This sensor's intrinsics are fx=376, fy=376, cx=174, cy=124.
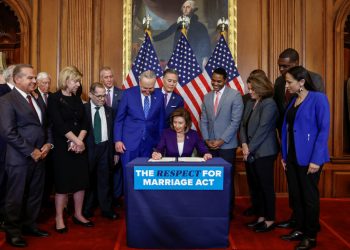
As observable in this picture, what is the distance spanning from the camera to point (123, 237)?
389 centimetres

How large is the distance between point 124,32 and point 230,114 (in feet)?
8.20

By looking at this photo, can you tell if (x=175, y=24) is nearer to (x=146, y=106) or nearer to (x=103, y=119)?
(x=146, y=106)

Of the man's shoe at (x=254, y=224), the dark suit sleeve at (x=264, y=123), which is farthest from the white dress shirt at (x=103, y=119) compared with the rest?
the man's shoe at (x=254, y=224)

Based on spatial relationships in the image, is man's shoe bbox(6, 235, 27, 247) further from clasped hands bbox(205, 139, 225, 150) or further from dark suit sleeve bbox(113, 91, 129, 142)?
Answer: clasped hands bbox(205, 139, 225, 150)

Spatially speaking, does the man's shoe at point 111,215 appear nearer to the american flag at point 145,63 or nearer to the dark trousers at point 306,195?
the american flag at point 145,63

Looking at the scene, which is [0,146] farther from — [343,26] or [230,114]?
[343,26]

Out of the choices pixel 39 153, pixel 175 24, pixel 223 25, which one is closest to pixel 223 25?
pixel 223 25

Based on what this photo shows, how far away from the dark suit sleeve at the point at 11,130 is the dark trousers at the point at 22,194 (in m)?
0.18

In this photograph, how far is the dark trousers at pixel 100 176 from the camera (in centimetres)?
446

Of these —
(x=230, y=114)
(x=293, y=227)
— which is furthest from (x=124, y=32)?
(x=293, y=227)

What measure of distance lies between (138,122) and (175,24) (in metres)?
2.38

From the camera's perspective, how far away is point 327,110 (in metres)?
3.38

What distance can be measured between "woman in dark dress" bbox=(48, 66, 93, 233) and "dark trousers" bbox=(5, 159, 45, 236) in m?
0.20

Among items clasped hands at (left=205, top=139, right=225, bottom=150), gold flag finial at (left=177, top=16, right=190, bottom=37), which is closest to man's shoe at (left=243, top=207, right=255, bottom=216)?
clasped hands at (left=205, top=139, right=225, bottom=150)
